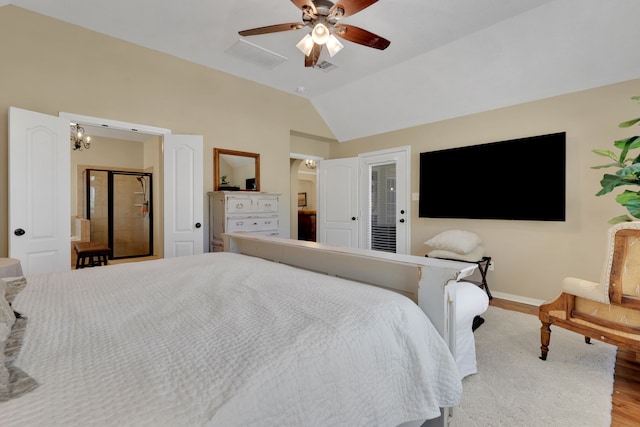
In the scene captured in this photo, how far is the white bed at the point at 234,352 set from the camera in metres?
0.62

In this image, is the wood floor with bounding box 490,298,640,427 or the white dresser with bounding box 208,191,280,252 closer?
the wood floor with bounding box 490,298,640,427

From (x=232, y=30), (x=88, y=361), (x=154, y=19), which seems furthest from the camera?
(x=232, y=30)

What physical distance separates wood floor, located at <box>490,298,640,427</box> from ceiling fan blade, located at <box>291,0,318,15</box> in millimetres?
3222

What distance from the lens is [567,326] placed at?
211 cm

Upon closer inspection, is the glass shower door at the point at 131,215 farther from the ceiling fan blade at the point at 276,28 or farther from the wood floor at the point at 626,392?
the wood floor at the point at 626,392

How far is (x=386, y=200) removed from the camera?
5.13 metres

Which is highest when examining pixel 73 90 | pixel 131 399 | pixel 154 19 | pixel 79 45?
pixel 154 19

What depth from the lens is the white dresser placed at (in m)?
3.75

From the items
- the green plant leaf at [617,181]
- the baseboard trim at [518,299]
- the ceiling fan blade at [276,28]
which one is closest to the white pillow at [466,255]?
the baseboard trim at [518,299]

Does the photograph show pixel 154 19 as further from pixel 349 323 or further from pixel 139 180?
pixel 139 180

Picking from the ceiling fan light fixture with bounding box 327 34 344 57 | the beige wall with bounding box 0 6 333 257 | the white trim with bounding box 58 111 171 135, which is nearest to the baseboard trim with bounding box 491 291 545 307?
the beige wall with bounding box 0 6 333 257

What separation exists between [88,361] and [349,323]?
725 millimetres

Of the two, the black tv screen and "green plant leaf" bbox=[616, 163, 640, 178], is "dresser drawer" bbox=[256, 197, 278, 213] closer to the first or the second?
the black tv screen

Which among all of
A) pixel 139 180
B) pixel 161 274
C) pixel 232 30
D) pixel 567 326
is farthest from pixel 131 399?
pixel 139 180
